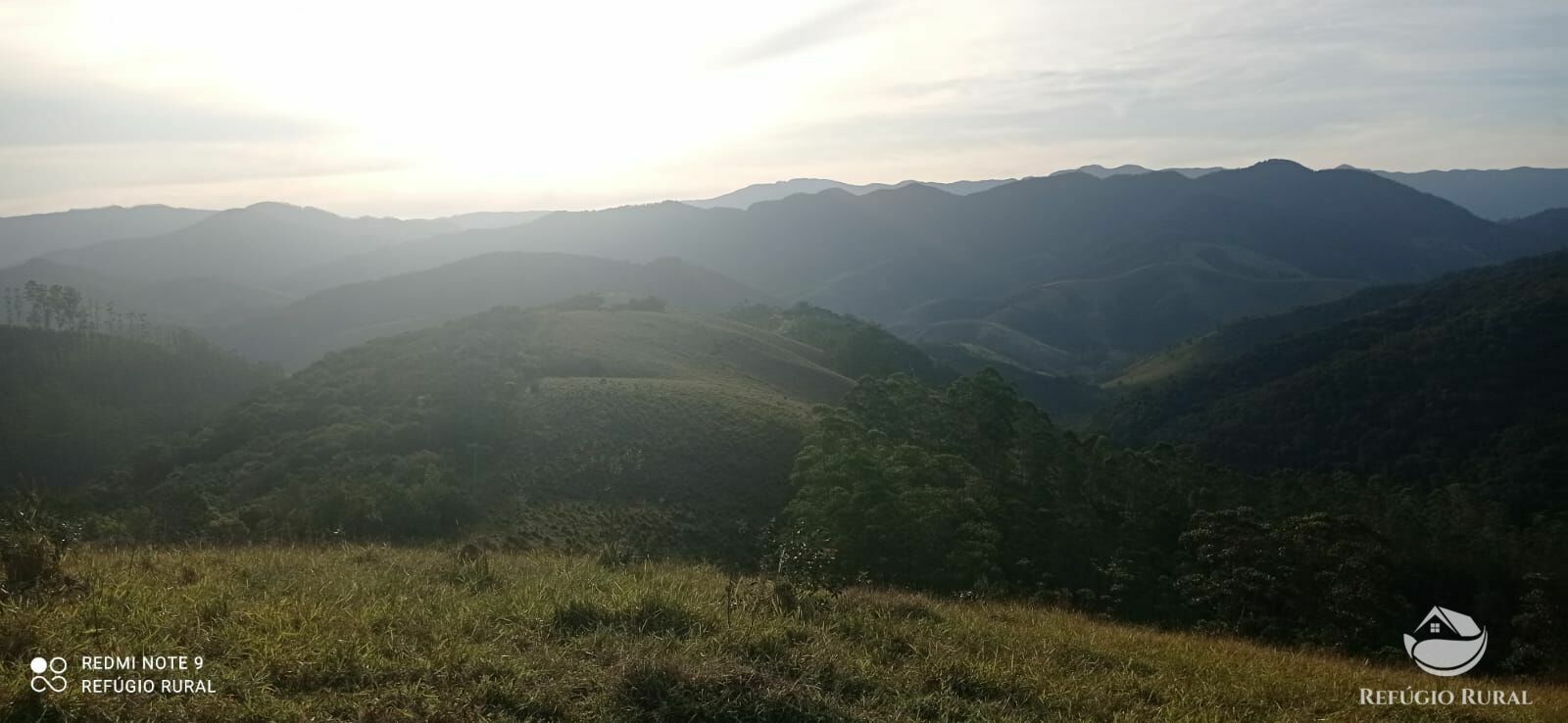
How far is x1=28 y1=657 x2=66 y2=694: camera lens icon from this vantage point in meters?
5.48

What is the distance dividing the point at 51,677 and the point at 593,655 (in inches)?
139

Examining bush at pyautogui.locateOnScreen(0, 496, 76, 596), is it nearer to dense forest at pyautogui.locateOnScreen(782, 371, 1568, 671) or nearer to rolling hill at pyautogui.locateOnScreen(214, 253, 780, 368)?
dense forest at pyautogui.locateOnScreen(782, 371, 1568, 671)

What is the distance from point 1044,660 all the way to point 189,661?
275 inches

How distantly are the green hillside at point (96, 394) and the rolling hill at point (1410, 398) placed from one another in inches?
4087

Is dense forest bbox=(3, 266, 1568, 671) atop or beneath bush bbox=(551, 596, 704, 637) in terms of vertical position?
beneath

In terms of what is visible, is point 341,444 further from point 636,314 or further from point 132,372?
point 132,372

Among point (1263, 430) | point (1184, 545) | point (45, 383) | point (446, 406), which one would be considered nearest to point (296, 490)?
point (446, 406)

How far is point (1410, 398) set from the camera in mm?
88812

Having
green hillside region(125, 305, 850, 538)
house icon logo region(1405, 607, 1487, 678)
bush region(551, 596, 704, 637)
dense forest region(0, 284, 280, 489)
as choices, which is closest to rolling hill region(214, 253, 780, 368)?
dense forest region(0, 284, 280, 489)

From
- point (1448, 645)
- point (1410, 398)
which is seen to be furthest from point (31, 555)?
point (1410, 398)

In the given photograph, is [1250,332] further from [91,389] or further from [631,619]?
[631,619]

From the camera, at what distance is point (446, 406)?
44.8 meters

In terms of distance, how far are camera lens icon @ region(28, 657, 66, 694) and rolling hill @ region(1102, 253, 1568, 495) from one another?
89.6 meters

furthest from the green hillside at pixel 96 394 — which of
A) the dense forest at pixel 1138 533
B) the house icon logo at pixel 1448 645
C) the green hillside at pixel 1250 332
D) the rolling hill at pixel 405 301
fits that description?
the green hillside at pixel 1250 332
